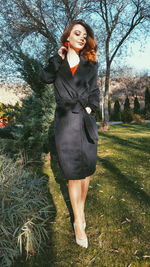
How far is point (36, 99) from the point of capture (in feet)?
13.9

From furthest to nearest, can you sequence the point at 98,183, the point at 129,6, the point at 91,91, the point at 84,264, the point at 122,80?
the point at 122,80 → the point at 129,6 → the point at 98,183 → the point at 91,91 → the point at 84,264

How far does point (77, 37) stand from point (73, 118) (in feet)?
2.57

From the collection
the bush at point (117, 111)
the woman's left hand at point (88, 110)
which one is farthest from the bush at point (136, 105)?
the woman's left hand at point (88, 110)

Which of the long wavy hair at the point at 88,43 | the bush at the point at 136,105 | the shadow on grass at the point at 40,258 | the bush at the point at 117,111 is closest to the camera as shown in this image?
the shadow on grass at the point at 40,258

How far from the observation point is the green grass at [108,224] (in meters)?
1.69

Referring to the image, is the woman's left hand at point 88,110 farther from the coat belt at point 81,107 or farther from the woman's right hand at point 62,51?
the woman's right hand at point 62,51

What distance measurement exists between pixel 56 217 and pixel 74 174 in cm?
89

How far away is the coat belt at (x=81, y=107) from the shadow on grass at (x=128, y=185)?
1375 millimetres

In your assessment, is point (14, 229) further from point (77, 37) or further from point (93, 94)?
point (77, 37)

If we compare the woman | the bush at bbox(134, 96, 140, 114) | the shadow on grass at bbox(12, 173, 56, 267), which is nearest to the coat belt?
the woman

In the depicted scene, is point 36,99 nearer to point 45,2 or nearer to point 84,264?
point 84,264

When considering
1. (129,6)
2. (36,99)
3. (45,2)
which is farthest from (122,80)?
(36,99)

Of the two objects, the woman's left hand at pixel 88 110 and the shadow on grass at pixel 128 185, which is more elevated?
the woman's left hand at pixel 88 110

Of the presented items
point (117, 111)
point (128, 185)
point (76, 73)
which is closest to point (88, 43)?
point (76, 73)
